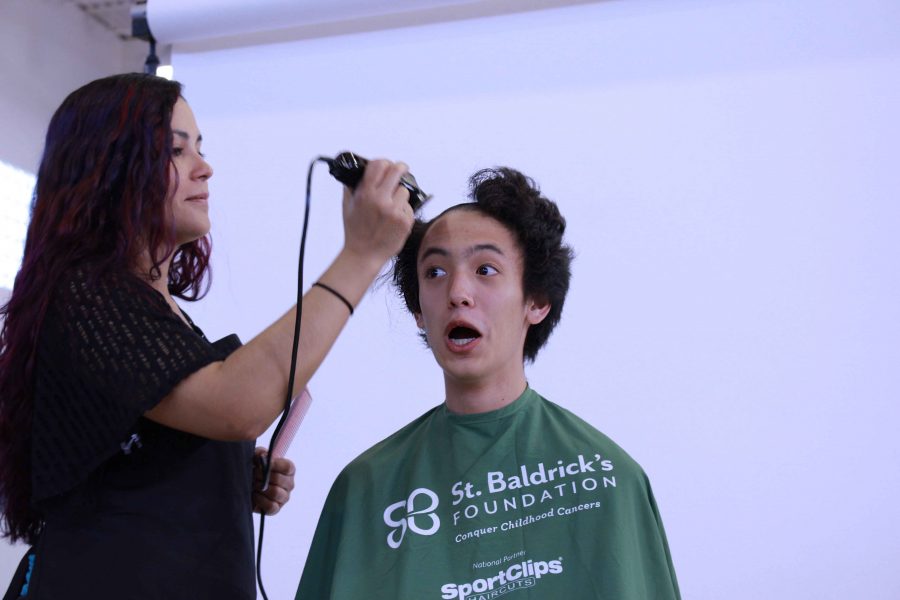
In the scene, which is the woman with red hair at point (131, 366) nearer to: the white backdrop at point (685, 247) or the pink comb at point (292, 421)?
the pink comb at point (292, 421)

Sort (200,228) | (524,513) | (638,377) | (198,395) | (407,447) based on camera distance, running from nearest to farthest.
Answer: (198,395), (200,228), (524,513), (407,447), (638,377)

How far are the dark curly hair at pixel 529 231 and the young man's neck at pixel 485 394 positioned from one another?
17 cm

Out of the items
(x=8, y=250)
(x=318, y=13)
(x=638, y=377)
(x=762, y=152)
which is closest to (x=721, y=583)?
(x=638, y=377)

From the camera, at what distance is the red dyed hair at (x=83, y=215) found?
3.98 feet

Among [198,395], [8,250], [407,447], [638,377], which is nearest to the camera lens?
[198,395]

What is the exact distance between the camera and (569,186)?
2229 millimetres

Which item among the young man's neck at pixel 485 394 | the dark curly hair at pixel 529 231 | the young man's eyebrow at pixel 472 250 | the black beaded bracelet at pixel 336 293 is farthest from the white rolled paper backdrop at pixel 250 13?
the black beaded bracelet at pixel 336 293

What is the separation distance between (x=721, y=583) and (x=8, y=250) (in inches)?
103

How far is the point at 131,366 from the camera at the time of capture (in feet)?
3.66

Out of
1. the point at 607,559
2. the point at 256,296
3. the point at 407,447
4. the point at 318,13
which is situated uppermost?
the point at 318,13

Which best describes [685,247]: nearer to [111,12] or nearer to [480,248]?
[480,248]

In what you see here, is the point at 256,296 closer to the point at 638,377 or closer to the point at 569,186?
the point at 569,186

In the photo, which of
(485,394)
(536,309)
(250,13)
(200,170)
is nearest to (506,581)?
(485,394)

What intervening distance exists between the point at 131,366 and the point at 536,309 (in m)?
0.80
